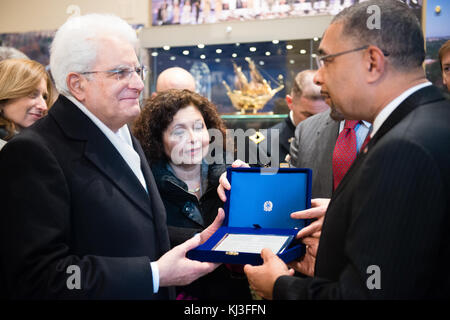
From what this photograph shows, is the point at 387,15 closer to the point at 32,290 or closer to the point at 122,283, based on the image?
the point at 122,283

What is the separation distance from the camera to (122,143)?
1.72 metres

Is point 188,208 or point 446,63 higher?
point 446,63

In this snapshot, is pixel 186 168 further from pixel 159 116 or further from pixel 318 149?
pixel 318 149

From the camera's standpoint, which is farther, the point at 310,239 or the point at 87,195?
the point at 310,239

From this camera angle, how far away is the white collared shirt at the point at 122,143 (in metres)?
1.67

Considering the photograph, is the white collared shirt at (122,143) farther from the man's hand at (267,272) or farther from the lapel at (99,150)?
the man's hand at (267,272)

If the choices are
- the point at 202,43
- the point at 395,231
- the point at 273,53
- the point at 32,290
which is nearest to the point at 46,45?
the point at 202,43

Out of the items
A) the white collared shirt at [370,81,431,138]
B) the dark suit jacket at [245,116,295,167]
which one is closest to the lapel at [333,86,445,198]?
the white collared shirt at [370,81,431,138]

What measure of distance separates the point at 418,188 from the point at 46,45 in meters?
4.72

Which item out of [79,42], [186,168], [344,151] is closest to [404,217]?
[79,42]

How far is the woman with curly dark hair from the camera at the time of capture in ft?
8.05

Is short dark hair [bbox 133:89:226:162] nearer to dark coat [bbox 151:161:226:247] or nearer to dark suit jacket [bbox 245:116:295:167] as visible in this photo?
dark coat [bbox 151:161:226:247]

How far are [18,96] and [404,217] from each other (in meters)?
2.52

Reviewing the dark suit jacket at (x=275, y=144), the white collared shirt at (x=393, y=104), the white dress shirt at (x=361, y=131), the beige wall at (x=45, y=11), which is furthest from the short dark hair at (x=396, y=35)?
the beige wall at (x=45, y=11)
